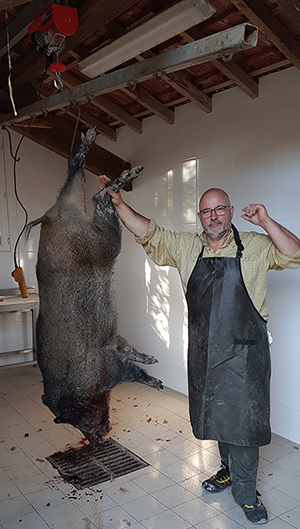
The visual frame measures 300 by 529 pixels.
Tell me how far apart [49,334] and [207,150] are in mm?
2511

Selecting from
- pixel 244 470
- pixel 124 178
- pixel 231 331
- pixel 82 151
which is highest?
pixel 82 151

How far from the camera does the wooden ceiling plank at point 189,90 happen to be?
331 centimetres

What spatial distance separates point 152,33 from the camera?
219 centimetres

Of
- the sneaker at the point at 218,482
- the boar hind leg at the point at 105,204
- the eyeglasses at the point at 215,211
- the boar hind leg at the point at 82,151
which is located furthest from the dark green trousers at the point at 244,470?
the boar hind leg at the point at 82,151

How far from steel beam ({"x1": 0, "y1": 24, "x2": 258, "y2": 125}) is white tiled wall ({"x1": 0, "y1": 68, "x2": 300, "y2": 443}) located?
1722 millimetres

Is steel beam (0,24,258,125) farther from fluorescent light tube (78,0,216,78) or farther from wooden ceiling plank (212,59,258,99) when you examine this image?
wooden ceiling plank (212,59,258,99)

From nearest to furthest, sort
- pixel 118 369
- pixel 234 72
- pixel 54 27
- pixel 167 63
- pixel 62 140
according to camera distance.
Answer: pixel 167 63, pixel 54 27, pixel 118 369, pixel 234 72, pixel 62 140

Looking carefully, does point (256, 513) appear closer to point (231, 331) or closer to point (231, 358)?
point (231, 358)

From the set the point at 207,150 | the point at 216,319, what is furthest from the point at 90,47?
the point at 216,319

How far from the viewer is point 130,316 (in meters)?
5.07

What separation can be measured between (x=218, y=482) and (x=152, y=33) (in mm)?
2715

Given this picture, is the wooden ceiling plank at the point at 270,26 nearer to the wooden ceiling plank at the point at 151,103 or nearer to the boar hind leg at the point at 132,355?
the wooden ceiling plank at the point at 151,103

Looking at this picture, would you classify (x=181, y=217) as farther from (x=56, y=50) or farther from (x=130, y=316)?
(x=56, y=50)

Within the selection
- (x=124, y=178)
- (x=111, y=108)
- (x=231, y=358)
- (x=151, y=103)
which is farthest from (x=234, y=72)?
(x=231, y=358)
